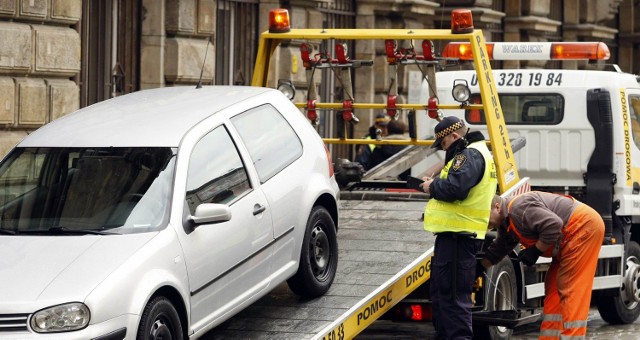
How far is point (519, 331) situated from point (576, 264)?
9.19 ft

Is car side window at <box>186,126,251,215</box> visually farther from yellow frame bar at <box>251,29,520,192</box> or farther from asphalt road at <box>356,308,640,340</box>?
asphalt road at <box>356,308,640,340</box>

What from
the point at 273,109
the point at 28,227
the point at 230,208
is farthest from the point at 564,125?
the point at 28,227

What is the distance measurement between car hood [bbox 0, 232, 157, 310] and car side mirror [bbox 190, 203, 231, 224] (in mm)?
271

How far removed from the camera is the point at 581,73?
12.0m

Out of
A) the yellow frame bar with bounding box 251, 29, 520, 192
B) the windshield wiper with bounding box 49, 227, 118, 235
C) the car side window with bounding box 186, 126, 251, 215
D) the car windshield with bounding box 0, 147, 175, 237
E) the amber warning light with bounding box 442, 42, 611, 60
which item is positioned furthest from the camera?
the amber warning light with bounding box 442, 42, 611, 60

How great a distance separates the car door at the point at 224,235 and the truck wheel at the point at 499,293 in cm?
228

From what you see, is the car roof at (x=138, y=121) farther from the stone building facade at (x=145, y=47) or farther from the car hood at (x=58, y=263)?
the stone building facade at (x=145, y=47)

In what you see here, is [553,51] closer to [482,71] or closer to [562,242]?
[482,71]

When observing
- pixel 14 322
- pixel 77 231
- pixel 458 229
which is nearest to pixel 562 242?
pixel 458 229

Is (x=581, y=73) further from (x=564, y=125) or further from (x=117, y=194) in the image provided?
(x=117, y=194)

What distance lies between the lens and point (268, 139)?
8.30 metres

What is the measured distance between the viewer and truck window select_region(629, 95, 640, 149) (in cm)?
A: 1180

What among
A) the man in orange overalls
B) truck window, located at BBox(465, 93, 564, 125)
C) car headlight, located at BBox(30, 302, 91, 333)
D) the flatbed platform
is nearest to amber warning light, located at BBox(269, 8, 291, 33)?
the flatbed platform

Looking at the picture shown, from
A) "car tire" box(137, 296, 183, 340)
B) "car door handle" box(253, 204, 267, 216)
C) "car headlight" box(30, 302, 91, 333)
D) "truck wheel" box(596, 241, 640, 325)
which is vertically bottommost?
"truck wheel" box(596, 241, 640, 325)
